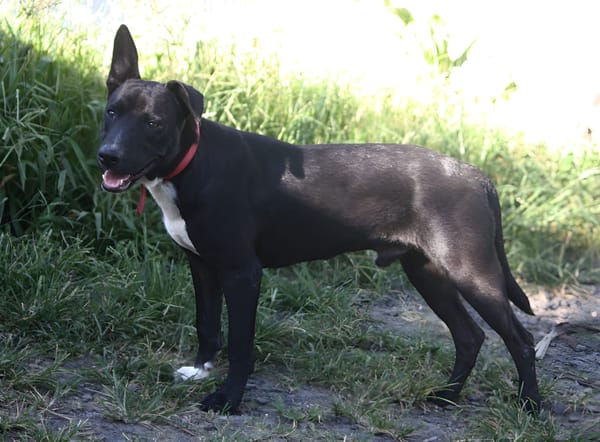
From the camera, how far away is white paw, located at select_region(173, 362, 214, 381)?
3.84 meters

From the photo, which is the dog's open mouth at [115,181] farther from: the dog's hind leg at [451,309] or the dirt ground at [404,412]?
the dog's hind leg at [451,309]

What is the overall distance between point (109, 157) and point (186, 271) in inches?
62.1

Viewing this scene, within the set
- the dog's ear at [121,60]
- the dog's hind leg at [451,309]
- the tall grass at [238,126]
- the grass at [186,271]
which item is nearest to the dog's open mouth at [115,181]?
the dog's ear at [121,60]

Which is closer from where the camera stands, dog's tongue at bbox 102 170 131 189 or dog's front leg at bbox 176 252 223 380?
dog's tongue at bbox 102 170 131 189

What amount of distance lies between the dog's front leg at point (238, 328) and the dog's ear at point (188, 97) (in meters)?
0.65

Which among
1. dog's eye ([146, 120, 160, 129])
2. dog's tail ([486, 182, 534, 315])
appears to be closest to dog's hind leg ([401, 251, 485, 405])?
dog's tail ([486, 182, 534, 315])

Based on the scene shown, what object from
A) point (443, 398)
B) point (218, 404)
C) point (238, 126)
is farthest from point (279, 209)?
point (238, 126)

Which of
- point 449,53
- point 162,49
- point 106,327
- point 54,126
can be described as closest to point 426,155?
point 106,327

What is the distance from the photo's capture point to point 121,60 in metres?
3.68

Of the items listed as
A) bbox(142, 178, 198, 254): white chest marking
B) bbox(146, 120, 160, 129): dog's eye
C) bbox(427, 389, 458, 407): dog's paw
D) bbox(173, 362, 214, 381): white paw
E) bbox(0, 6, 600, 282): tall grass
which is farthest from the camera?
bbox(0, 6, 600, 282): tall grass

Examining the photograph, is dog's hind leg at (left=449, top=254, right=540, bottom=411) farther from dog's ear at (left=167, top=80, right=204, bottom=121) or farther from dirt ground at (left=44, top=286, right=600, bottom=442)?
dog's ear at (left=167, top=80, right=204, bottom=121)

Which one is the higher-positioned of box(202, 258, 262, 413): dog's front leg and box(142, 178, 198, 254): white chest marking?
box(142, 178, 198, 254): white chest marking

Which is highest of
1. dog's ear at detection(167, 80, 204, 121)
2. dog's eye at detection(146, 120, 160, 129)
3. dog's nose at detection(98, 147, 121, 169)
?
dog's ear at detection(167, 80, 204, 121)

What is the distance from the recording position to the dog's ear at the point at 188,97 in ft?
11.4
